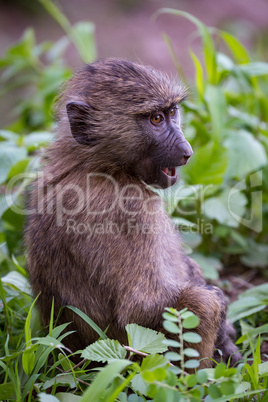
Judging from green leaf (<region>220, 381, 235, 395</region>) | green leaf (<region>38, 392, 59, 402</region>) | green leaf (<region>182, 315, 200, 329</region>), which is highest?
green leaf (<region>182, 315, 200, 329</region>)

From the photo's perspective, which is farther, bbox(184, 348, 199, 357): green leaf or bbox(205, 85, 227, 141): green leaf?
bbox(205, 85, 227, 141): green leaf

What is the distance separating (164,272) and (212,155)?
4.62 feet

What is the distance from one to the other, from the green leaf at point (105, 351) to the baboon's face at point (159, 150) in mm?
953

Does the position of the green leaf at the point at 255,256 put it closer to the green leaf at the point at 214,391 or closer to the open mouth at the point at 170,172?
the open mouth at the point at 170,172

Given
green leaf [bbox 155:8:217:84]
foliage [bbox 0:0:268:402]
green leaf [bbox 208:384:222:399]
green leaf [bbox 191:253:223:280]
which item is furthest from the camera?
green leaf [bbox 155:8:217:84]

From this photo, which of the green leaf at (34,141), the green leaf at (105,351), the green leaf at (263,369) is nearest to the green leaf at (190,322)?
the green leaf at (105,351)

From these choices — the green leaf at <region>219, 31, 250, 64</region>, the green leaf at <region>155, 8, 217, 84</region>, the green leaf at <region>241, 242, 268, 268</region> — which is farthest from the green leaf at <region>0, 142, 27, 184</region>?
the green leaf at <region>219, 31, 250, 64</region>

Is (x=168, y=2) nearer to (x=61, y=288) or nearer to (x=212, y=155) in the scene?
(x=212, y=155)

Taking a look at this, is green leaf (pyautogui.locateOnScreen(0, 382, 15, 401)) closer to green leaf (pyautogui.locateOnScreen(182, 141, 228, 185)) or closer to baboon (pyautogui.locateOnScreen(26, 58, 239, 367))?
baboon (pyautogui.locateOnScreen(26, 58, 239, 367))

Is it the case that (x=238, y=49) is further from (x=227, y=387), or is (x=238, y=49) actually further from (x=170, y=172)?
(x=227, y=387)

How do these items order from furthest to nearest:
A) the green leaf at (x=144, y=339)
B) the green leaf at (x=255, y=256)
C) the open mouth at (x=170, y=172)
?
the green leaf at (x=255, y=256)
the open mouth at (x=170, y=172)
the green leaf at (x=144, y=339)

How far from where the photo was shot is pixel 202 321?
2521 mm

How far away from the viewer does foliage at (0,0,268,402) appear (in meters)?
2.14

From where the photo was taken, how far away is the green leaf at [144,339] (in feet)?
7.54
